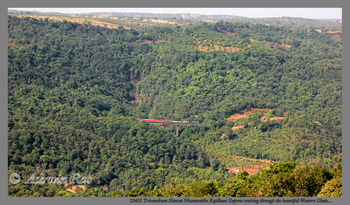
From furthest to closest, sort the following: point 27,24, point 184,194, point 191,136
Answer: point 27,24
point 191,136
point 184,194

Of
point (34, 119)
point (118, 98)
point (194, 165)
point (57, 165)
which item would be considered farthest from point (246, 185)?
point (118, 98)

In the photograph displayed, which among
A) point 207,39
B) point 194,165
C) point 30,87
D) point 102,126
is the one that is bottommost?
point 194,165

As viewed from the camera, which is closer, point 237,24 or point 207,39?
point 207,39

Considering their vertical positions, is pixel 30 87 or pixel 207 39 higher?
pixel 207 39

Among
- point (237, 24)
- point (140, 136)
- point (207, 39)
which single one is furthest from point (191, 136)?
point (237, 24)

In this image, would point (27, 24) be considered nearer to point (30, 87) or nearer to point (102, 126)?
point (30, 87)

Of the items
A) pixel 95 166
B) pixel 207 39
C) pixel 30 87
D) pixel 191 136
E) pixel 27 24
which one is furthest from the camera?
pixel 207 39
